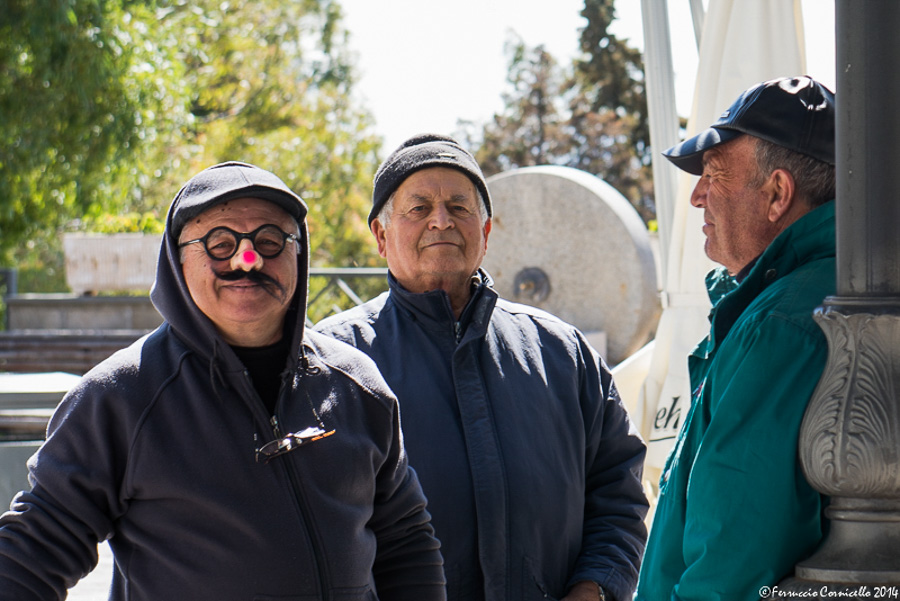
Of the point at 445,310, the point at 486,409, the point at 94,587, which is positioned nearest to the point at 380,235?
the point at 445,310

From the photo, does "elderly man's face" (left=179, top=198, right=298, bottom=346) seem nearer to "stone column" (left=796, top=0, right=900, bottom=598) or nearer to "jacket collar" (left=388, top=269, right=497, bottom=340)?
"jacket collar" (left=388, top=269, right=497, bottom=340)

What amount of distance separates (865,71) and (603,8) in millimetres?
30869

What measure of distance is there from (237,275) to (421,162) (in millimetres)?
868

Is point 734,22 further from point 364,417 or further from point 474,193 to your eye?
point 364,417

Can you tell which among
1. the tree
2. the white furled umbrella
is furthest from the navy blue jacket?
the tree

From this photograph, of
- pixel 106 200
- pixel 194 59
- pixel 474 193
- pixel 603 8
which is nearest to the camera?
pixel 474 193

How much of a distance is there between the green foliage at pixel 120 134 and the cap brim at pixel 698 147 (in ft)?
37.5

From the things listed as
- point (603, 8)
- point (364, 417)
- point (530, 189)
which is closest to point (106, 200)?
point (530, 189)

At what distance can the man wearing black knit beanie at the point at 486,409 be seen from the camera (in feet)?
7.80

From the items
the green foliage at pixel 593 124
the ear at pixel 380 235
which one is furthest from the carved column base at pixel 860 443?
the green foliage at pixel 593 124

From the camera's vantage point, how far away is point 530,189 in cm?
869

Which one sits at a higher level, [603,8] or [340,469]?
[603,8]

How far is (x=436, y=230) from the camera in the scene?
265 cm

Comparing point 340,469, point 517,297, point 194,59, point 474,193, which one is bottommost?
point 517,297
